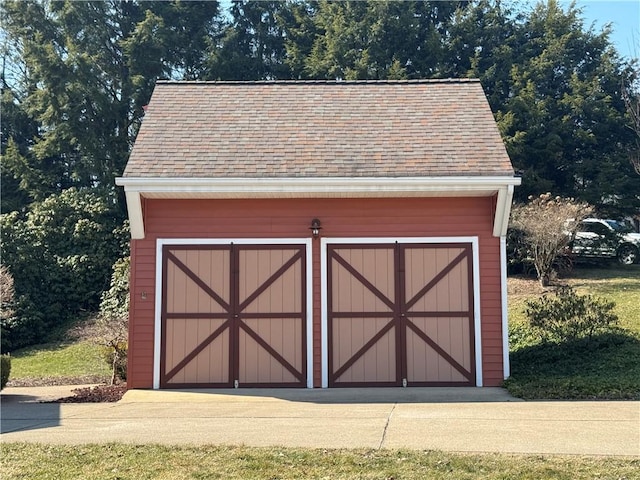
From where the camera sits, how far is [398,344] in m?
10.0

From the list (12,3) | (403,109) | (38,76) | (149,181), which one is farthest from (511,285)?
(12,3)

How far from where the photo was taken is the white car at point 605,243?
65.4 feet

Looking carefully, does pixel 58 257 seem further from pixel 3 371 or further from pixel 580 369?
pixel 580 369

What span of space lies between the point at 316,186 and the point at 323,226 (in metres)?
0.70

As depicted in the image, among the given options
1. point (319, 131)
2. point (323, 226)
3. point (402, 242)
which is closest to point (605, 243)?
point (402, 242)

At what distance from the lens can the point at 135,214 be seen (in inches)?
387

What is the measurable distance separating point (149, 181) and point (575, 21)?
2000cm

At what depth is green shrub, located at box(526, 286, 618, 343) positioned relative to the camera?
11531 mm

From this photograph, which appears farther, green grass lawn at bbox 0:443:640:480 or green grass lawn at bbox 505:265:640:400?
green grass lawn at bbox 505:265:640:400

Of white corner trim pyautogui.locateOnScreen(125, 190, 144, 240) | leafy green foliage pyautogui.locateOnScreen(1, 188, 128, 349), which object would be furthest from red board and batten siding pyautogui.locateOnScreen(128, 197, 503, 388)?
leafy green foliage pyautogui.locateOnScreen(1, 188, 128, 349)

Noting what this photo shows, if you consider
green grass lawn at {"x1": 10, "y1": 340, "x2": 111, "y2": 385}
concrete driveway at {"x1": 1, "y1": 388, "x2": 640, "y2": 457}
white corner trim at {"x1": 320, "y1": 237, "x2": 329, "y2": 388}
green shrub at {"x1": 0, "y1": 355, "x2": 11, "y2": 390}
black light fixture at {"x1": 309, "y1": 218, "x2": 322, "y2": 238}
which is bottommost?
green grass lawn at {"x1": 10, "y1": 340, "x2": 111, "y2": 385}

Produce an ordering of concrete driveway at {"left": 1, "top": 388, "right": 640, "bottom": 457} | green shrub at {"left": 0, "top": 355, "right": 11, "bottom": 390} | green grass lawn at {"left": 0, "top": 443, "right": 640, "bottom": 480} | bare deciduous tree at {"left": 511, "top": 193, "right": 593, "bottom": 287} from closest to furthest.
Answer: green grass lawn at {"left": 0, "top": 443, "right": 640, "bottom": 480}
concrete driveway at {"left": 1, "top": 388, "right": 640, "bottom": 457}
green shrub at {"left": 0, "top": 355, "right": 11, "bottom": 390}
bare deciduous tree at {"left": 511, "top": 193, "right": 593, "bottom": 287}

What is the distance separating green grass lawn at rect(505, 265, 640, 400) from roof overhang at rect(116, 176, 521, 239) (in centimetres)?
240

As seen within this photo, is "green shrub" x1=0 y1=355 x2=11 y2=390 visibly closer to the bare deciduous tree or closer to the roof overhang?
the roof overhang
